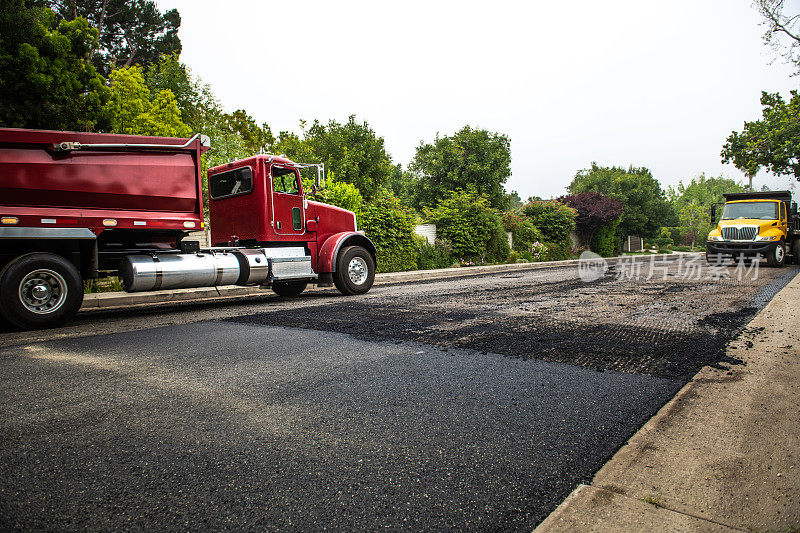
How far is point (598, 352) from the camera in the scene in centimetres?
487

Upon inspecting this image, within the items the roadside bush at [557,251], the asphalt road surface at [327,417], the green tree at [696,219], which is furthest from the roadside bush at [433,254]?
the green tree at [696,219]

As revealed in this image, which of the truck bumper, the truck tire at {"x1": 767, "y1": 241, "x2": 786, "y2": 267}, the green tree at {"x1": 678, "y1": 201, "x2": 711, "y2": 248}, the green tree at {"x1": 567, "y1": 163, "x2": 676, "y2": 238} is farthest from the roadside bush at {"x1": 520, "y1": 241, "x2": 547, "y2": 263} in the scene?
the green tree at {"x1": 678, "y1": 201, "x2": 711, "y2": 248}

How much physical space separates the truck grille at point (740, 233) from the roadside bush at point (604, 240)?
14.0m

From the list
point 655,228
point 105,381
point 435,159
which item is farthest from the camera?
point 655,228

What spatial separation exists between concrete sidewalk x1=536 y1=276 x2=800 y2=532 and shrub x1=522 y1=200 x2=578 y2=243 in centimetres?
2564

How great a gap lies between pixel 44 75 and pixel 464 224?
1591cm

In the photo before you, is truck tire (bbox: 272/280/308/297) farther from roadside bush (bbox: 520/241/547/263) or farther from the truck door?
roadside bush (bbox: 520/241/547/263)

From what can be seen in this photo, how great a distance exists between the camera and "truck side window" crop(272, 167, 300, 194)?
10.2 m

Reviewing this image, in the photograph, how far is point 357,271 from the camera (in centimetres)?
1099

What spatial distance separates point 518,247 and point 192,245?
2035 cm

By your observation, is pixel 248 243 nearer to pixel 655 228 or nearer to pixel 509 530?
pixel 509 530

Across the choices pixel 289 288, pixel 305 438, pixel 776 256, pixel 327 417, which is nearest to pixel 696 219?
pixel 776 256

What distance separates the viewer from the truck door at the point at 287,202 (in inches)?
397

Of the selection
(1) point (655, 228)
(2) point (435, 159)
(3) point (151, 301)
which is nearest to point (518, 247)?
(2) point (435, 159)
